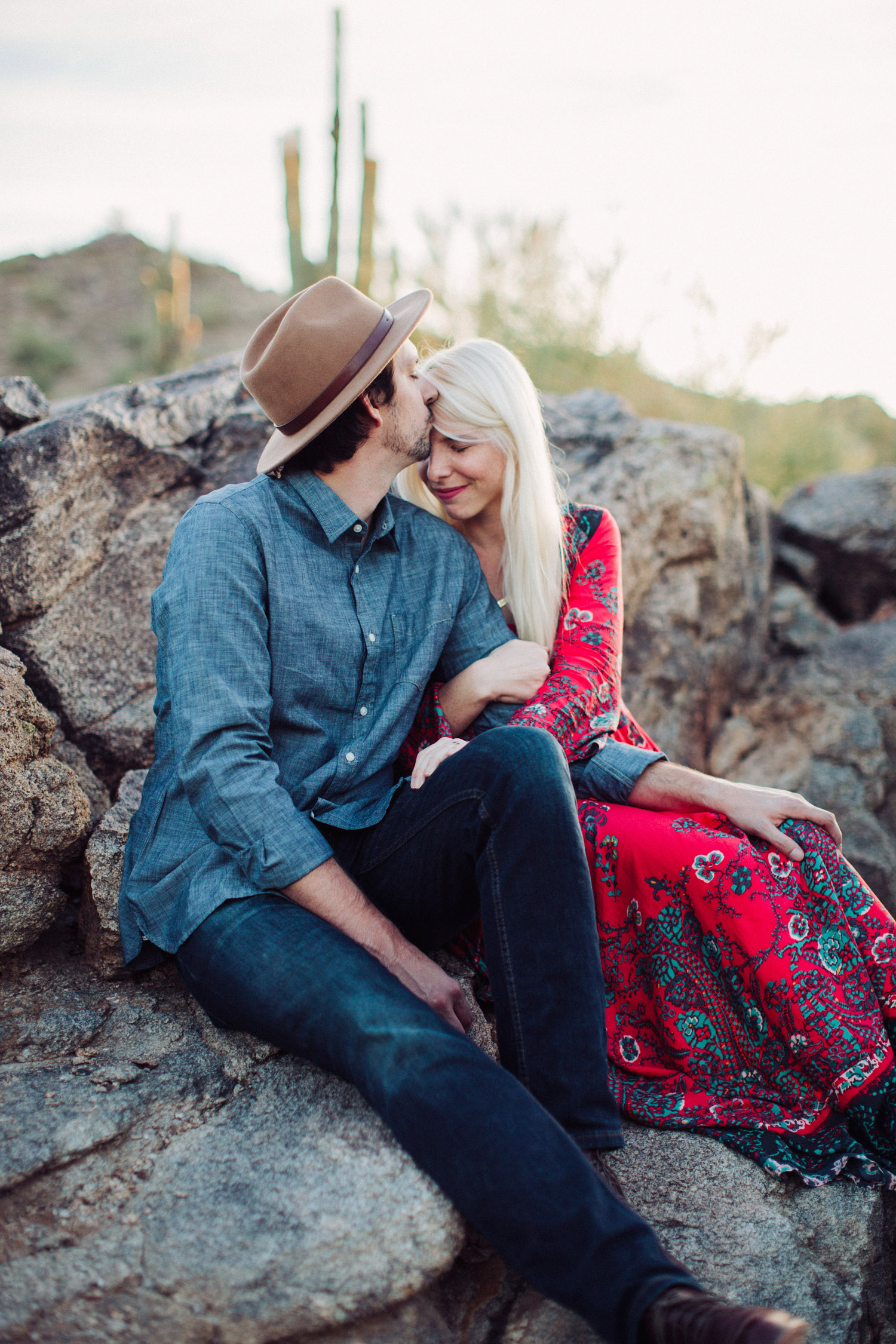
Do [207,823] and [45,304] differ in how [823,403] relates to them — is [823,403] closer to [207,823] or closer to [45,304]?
[207,823]

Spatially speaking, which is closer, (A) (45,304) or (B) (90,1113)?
(B) (90,1113)

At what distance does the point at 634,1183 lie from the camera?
1.95 metres

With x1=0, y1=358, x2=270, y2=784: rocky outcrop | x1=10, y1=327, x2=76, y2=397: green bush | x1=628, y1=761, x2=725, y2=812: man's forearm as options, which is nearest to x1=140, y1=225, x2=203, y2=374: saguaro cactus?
x1=10, y1=327, x2=76, y2=397: green bush

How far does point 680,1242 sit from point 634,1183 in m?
0.15

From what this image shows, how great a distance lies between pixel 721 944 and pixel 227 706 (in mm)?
1230

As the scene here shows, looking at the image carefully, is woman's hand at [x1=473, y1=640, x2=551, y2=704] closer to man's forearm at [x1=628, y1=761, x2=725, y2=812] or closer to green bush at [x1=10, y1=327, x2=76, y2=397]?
man's forearm at [x1=628, y1=761, x2=725, y2=812]

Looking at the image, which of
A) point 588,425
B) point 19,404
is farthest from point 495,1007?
point 588,425

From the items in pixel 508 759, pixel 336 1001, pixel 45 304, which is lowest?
pixel 45 304

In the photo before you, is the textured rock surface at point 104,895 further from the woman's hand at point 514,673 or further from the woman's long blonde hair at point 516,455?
the woman's long blonde hair at point 516,455

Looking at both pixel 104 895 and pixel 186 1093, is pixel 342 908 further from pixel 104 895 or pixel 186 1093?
pixel 104 895

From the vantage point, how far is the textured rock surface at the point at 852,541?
16.8 feet

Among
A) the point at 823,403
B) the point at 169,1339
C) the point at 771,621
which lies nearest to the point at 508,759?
the point at 169,1339

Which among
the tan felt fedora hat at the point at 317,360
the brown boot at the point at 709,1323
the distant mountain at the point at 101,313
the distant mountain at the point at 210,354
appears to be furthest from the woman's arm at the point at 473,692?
the distant mountain at the point at 101,313

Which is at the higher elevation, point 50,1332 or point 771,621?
point 50,1332
